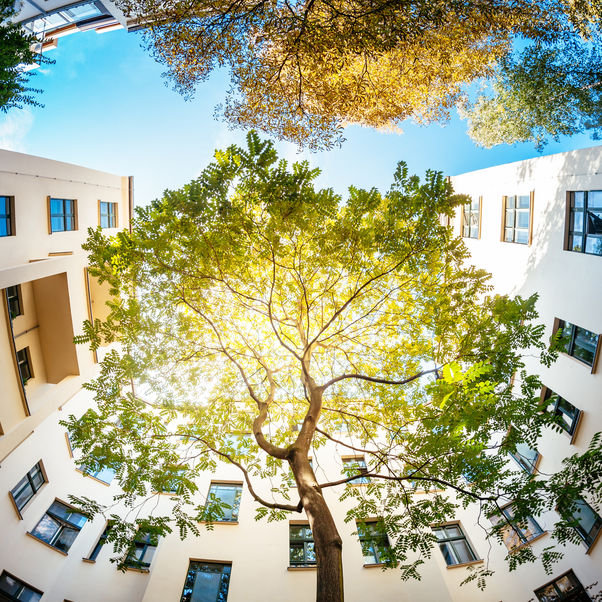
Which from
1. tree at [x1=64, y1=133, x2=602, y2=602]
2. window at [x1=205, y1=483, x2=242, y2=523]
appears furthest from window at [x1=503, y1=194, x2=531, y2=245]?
window at [x1=205, y1=483, x2=242, y2=523]

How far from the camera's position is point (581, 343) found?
35.8 ft

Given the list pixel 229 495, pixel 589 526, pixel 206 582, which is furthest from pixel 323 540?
pixel 589 526

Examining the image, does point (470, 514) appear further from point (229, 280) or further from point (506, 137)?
point (506, 137)

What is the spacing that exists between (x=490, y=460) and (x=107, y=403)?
28.6 feet

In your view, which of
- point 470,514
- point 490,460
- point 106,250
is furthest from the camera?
point 470,514

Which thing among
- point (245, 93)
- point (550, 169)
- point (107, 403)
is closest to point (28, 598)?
point (107, 403)

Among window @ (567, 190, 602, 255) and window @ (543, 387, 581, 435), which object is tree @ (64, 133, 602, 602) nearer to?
window @ (543, 387, 581, 435)

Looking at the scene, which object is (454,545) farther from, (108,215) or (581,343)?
(108,215)

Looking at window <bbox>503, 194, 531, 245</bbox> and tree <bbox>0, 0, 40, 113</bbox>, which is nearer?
tree <bbox>0, 0, 40, 113</bbox>

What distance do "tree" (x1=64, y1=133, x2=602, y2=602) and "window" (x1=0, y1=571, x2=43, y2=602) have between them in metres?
5.91

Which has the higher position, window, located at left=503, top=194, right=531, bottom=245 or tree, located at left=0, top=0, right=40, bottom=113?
tree, located at left=0, top=0, right=40, bottom=113

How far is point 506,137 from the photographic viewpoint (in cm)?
1586

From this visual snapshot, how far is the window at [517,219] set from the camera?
44.5ft

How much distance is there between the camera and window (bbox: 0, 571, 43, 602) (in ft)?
33.3
